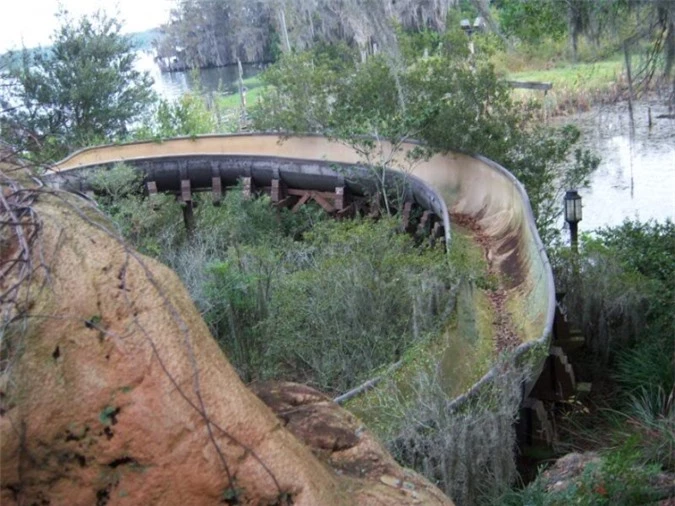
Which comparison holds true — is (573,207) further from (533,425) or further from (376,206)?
(376,206)

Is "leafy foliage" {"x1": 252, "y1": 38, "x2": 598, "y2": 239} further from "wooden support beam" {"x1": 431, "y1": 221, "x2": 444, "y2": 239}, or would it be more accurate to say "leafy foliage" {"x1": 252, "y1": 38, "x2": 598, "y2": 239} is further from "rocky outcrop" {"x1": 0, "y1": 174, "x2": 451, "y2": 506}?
"rocky outcrop" {"x1": 0, "y1": 174, "x2": 451, "y2": 506}

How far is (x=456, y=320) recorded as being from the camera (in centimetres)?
1055

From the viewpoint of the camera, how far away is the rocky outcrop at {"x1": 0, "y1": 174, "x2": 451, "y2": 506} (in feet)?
10.9

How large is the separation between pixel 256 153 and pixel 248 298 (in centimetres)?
1313

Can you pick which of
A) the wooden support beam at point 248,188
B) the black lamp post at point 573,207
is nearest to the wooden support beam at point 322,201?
the wooden support beam at point 248,188

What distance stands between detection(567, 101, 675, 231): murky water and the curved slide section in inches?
164

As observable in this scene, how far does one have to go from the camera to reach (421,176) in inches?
763

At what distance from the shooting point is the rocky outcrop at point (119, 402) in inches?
130

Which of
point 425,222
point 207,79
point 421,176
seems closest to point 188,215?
point 421,176

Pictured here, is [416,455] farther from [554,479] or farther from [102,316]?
[102,316]

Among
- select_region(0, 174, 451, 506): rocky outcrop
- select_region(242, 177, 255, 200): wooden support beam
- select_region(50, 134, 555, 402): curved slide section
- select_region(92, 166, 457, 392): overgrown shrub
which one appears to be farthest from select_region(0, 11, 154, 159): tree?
select_region(0, 174, 451, 506): rocky outcrop

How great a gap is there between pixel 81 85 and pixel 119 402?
106 ft

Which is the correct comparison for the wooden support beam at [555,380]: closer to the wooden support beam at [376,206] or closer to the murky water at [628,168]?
the wooden support beam at [376,206]

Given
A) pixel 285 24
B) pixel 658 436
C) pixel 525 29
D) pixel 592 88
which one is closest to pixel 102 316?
pixel 658 436
